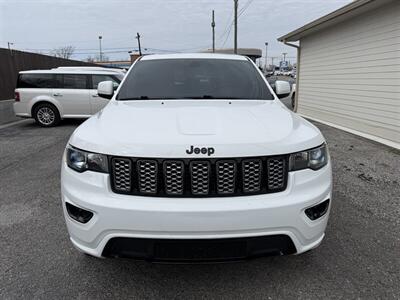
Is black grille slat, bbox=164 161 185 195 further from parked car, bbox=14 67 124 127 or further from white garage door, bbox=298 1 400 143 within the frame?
parked car, bbox=14 67 124 127

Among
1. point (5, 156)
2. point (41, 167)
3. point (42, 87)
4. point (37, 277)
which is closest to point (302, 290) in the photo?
point (37, 277)

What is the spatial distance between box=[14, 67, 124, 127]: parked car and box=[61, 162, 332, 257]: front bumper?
353 inches

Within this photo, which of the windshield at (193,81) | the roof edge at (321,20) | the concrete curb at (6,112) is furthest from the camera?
the concrete curb at (6,112)

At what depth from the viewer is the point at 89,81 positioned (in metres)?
10.7

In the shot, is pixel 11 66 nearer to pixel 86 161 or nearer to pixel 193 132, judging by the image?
pixel 86 161

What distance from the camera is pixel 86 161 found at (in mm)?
2229

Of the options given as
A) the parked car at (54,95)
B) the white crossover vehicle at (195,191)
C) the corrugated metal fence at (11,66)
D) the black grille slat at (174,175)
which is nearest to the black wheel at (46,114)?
the parked car at (54,95)

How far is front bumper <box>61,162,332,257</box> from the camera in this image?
2.01m

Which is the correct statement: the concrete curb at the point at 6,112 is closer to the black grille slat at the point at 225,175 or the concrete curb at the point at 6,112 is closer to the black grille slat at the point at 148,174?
the black grille slat at the point at 148,174

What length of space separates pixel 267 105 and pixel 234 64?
99 cm

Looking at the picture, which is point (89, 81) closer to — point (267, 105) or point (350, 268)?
point (267, 105)

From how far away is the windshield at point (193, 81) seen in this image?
11.1 ft

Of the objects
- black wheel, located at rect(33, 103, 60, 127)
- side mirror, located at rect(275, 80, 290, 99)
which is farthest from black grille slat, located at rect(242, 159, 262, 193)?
black wheel, located at rect(33, 103, 60, 127)

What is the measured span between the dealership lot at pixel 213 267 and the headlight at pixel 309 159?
0.91m
